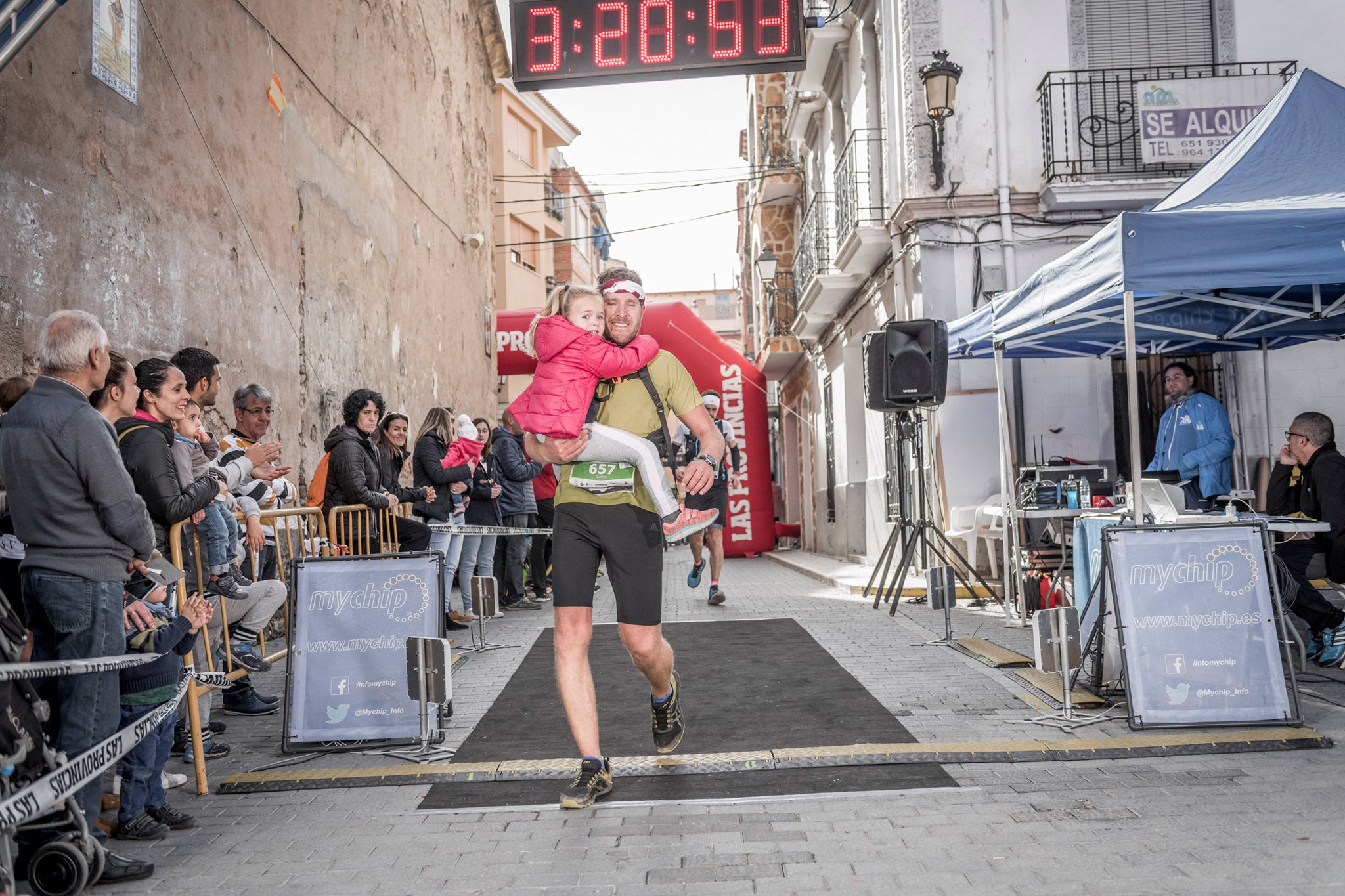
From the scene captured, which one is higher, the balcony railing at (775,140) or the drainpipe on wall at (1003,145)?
the balcony railing at (775,140)

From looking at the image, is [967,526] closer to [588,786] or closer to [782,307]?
[588,786]

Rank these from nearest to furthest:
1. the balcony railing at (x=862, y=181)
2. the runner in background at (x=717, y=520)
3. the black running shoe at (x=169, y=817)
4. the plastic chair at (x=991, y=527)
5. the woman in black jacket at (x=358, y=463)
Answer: the black running shoe at (x=169, y=817), the woman in black jacket at (x=358, y=463), the runner in background at (x=717, y=520), the plastic chair at (x=991, y=527), the balcony railing at (x=862, y=181)

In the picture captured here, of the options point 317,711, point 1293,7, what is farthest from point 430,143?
point 317,711

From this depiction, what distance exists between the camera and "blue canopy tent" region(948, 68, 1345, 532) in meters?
5.75

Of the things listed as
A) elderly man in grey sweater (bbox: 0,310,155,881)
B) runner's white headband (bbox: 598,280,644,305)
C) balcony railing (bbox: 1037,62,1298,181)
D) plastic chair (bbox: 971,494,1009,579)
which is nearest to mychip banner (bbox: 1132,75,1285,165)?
balcony railing (bbox: 1037,62,1298,181)

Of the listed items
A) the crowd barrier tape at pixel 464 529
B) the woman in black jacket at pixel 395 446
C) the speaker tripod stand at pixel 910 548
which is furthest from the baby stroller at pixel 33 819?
the speaker tripod stand at pixel 910 548

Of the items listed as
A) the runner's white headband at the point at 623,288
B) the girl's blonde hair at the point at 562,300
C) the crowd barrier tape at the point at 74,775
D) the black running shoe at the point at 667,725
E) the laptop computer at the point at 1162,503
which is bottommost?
the black running shoe at the point at 667,725

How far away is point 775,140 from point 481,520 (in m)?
16.9

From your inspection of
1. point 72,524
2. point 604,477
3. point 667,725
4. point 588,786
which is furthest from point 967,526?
point 72,524

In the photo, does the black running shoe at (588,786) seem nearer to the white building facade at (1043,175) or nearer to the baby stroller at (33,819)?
the baby stroller at (33,819)

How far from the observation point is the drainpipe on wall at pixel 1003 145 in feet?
41.3

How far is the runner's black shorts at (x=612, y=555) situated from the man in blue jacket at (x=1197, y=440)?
5641mm

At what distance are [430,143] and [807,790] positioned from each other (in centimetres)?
1547

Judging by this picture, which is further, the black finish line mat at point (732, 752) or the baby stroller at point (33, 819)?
the black finish line mat at point (732, 752)
